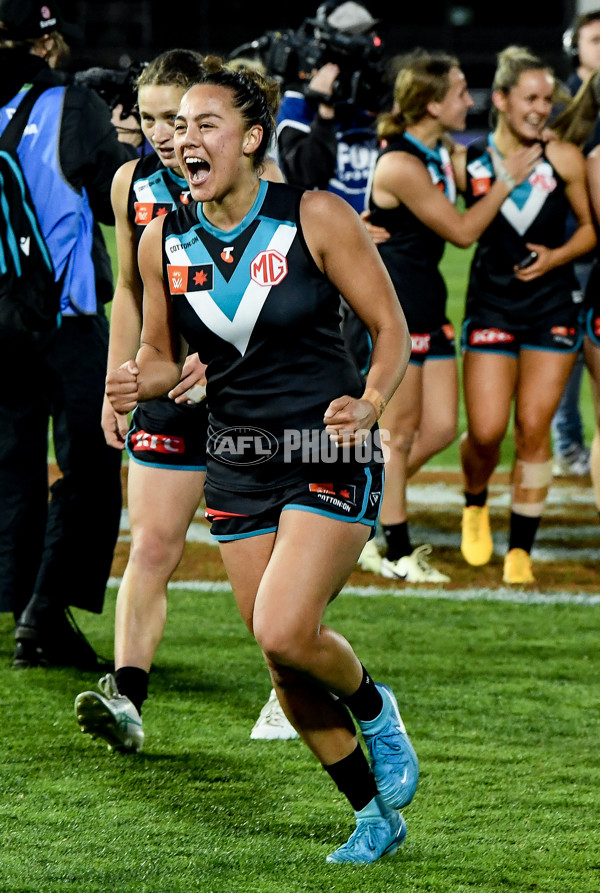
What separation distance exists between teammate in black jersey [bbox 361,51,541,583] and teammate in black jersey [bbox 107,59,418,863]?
9.04 ft

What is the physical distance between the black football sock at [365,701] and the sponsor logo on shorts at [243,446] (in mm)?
555

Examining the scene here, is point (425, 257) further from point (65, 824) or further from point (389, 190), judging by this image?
point (65, 824)

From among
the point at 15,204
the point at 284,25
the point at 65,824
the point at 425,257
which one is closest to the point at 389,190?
the point at 425,257

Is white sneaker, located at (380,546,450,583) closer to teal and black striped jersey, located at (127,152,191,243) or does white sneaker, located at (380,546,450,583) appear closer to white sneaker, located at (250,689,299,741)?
white sneaker, located at (250,689,299,741)

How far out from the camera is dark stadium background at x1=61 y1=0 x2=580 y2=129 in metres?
31.0

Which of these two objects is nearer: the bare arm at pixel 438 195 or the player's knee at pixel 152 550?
the player's knee at pixel 152 550

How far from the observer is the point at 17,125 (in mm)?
4562

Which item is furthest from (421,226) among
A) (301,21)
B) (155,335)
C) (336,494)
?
(301,21)

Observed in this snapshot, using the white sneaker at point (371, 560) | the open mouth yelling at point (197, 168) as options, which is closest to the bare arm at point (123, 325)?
the open mouth yelling at point (197, 168)

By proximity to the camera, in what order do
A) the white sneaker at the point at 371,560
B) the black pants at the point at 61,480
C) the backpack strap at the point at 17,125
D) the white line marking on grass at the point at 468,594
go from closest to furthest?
the backpack strap at the point at 17,125
the black pants at the point at 61,480
the white line marking on grass at the point at 468,594
the white sneaker at the point at 371,560

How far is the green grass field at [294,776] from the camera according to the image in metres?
3.17

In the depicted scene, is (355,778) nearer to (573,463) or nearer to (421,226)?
(421,226)

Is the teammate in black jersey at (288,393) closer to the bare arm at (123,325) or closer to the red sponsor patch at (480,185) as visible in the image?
the bare arm at (123,325)

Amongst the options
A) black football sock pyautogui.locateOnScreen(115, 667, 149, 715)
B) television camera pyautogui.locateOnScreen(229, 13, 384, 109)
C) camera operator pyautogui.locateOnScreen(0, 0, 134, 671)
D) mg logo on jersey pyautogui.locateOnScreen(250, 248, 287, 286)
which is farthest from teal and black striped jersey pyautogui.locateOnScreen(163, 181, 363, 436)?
television camera pyautogui.locateOnScreen(229, 13, 384, 109)
